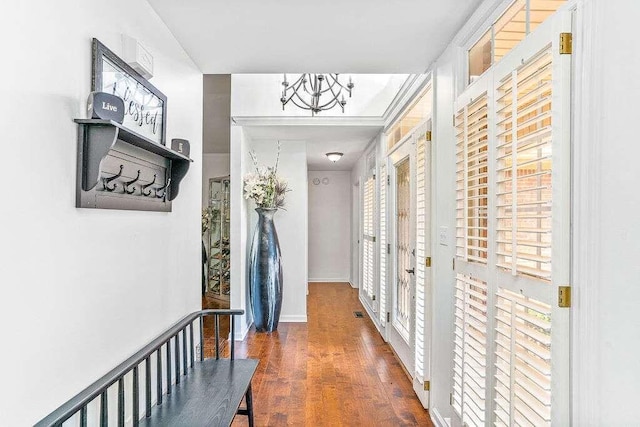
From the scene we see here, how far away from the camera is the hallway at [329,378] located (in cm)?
277

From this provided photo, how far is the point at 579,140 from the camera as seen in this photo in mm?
1218

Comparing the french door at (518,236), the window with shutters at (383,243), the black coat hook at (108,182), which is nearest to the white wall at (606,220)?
the french door at (518,236)

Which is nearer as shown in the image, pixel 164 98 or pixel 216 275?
pixel 164 98

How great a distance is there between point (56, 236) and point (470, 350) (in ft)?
5.91

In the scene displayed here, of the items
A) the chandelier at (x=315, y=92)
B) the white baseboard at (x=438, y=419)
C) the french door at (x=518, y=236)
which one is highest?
the chandelier at (x=315, y=92)

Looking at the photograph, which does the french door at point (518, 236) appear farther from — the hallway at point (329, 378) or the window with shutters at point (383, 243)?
the window with shutters at point (383, 243)

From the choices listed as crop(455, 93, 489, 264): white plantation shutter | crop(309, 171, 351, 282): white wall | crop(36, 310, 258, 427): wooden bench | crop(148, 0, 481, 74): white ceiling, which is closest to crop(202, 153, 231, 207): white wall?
crop(309, 171, 351, 282): white wall

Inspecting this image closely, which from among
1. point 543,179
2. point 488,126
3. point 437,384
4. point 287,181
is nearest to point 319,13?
point 488,126

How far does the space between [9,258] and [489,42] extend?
2.02 meters

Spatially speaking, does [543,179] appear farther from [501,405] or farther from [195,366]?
[195,366]

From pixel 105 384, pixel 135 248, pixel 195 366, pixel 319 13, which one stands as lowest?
pixel 195 366

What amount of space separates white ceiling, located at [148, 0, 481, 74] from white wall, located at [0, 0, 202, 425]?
0.38m

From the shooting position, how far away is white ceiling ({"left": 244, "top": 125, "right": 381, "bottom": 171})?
4590 mm

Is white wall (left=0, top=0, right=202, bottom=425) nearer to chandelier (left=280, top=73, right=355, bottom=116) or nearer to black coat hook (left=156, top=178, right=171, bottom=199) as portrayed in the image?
black coat hook (left=156, top=178, right=171, bottom=199)
